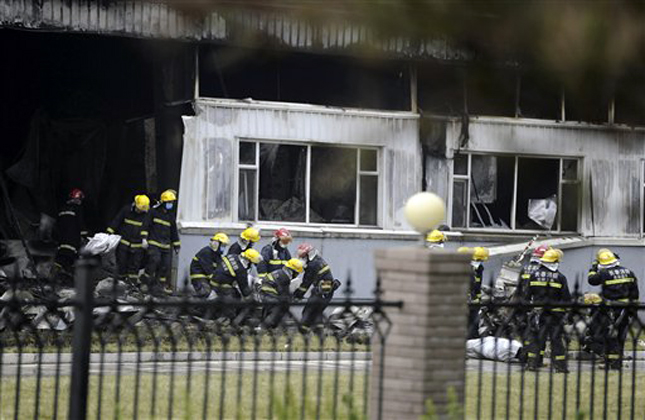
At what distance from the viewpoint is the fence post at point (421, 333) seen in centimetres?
762

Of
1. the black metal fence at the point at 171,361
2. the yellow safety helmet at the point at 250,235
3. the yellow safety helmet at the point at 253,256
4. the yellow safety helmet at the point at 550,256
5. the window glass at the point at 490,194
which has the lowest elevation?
the black metal fence at the point at 171,361

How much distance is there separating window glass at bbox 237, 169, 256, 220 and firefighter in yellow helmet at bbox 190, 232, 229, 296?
1665mm

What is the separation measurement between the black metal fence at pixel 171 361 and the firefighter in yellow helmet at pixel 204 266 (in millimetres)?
1062

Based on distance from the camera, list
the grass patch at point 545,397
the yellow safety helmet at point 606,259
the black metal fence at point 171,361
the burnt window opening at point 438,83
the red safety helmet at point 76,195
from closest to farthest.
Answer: the burnt window opening at point 438,83, the black metal fence at point 171,361, the grass patch at point 545,397, the yellow safety helmet at point 606,259, the red safety helmet at point 76,195

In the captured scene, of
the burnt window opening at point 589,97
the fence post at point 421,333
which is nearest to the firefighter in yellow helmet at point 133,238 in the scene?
the fence post at point 421,333

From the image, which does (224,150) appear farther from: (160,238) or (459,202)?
(459,202)

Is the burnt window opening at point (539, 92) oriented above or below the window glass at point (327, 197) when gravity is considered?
below

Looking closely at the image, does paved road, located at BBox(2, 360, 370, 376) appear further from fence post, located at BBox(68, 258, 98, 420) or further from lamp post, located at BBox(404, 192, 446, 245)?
fence post, located at BBox(68, 258, 98, 420)

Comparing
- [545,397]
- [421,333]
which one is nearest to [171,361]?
[421,333]

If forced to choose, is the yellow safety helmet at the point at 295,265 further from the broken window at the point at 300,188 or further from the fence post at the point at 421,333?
the fence post at the point at 421,333

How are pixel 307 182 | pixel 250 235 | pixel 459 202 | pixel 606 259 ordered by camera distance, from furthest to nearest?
pixel 459 202, pixel 307 182, pixel 250 235, pixel 606 259

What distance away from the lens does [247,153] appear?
2464 centimetres

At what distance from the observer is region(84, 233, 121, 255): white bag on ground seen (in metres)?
24.1

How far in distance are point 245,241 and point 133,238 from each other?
207cm
